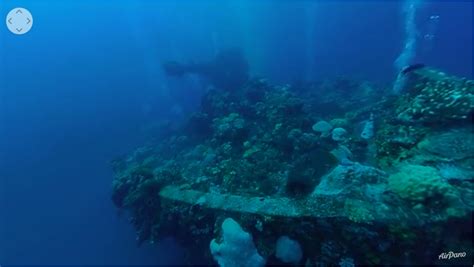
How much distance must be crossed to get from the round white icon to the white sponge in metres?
3.95

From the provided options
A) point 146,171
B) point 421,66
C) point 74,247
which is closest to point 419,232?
point 421,66

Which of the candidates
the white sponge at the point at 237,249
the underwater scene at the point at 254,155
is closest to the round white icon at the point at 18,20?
the underwater scene at the point at 254,155

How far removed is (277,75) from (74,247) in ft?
69.8

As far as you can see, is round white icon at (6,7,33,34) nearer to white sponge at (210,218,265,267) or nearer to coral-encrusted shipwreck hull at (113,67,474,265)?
coral-encrusted shipwreck hull at (113,67,474,265)

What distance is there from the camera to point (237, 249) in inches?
195

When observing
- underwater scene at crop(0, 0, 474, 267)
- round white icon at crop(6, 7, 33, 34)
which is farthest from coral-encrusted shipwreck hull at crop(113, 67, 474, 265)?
round white icon at crop(6, 7, 33, 34)

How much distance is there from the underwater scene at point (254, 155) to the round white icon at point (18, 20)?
0.06 feet

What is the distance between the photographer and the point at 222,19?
1946 inches

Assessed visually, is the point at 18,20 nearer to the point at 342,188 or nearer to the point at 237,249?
the point at 237,249

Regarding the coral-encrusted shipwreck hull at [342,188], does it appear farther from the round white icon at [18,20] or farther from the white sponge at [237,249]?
the round white icon at [18,20]

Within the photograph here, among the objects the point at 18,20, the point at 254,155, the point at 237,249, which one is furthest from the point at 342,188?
the point at 18,20

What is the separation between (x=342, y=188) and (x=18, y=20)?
493 cm

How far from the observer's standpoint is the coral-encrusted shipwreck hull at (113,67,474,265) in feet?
12.6

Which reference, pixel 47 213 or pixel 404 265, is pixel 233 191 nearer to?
pixel 404 265
